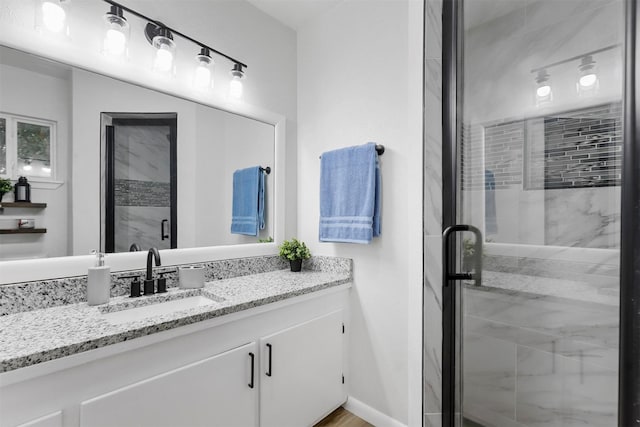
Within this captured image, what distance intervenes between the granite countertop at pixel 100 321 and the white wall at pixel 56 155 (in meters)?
0.26

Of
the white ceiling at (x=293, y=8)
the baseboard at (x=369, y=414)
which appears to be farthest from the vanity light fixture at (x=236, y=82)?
the baseboard at (x=369, y=414)

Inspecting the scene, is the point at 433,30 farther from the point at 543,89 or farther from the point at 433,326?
the point at 433,326

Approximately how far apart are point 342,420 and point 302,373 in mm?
510

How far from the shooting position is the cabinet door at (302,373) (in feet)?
4.75

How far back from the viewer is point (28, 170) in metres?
1.23

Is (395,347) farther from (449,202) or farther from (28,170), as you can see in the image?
(28,170)

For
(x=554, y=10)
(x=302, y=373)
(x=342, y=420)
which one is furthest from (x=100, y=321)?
(x=554, y=10)

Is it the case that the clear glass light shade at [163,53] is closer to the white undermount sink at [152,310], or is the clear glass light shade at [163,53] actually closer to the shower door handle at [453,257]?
the white undermount sink at [152,310]

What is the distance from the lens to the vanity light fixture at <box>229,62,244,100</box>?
1.89 m

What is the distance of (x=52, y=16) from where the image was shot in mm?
1232

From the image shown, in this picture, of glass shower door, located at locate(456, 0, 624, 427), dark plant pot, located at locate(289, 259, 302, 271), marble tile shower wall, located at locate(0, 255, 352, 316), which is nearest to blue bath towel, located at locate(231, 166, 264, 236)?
marble tile shower wall, located at locate(0, 255, 352, 316)

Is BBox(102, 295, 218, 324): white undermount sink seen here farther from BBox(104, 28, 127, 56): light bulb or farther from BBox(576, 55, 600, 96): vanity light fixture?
BBox(576, 55, 600, 96): vanity light fixture

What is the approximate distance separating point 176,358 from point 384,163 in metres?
1.39

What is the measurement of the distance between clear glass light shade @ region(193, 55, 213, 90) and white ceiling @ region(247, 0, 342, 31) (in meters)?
0.60
